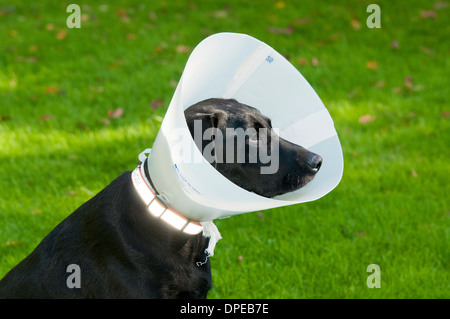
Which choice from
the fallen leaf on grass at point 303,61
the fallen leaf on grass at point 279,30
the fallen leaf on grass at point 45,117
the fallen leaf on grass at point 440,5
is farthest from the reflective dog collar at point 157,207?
the fallen leaf on grass at point 440,5

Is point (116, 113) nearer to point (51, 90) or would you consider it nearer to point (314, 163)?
point (51, 90)

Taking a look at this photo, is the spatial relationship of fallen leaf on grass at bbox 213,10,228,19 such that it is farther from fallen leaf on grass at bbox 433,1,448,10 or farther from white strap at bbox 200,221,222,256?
white strap at bbox 200,221,222,256

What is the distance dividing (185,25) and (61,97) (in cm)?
243

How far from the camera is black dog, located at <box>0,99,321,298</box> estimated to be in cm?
243

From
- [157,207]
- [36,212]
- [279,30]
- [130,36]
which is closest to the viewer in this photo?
[157,207]

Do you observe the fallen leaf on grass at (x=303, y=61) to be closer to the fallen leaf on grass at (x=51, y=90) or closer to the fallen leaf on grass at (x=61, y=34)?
the fallen leaf on grass at (x=51, y=90)

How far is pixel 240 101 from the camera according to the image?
2920 mm

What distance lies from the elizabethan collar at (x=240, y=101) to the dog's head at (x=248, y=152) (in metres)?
0.11

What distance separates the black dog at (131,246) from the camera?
95.7 inches

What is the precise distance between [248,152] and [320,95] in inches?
147

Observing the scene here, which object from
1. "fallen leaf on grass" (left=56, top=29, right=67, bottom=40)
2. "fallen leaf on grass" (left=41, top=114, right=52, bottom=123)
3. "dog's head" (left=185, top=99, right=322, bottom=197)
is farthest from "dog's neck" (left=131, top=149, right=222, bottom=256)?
"fallen leaf on grass" (left=56, top=29, right=67, bottom=40)

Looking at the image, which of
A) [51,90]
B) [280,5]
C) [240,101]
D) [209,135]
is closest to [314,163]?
[209,135]
